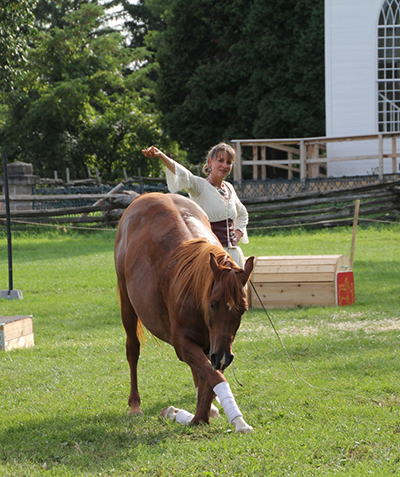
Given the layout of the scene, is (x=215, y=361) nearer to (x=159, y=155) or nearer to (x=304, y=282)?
(x=159, y=155)

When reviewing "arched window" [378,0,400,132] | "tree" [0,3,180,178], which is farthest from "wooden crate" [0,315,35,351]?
"tree" [0,3,180,178]

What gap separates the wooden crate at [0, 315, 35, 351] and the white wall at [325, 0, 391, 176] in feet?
61.0

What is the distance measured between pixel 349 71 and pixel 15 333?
20497 mm

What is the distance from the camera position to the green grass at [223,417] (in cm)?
390

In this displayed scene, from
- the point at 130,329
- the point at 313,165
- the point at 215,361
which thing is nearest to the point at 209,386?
the point at 215,361

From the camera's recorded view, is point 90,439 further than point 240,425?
Yes

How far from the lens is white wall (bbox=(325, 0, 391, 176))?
24719 millimetres

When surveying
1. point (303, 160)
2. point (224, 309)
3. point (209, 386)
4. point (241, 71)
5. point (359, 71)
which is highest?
point (241, 71)

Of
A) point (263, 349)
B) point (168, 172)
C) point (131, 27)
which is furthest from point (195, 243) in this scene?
point (131, 27)

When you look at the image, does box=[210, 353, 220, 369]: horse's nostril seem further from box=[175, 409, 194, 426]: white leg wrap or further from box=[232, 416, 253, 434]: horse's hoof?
box=[175, 409, 194, 426]: white leg wrap

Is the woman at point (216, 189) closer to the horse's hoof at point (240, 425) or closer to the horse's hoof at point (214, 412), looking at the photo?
the horse's hoof at point (214, 412)

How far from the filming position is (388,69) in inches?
982

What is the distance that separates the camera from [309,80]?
27.0 m

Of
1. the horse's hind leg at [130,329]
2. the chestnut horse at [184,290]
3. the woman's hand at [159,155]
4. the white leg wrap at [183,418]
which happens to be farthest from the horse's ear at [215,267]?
the horse's hind leg at [130,329]
